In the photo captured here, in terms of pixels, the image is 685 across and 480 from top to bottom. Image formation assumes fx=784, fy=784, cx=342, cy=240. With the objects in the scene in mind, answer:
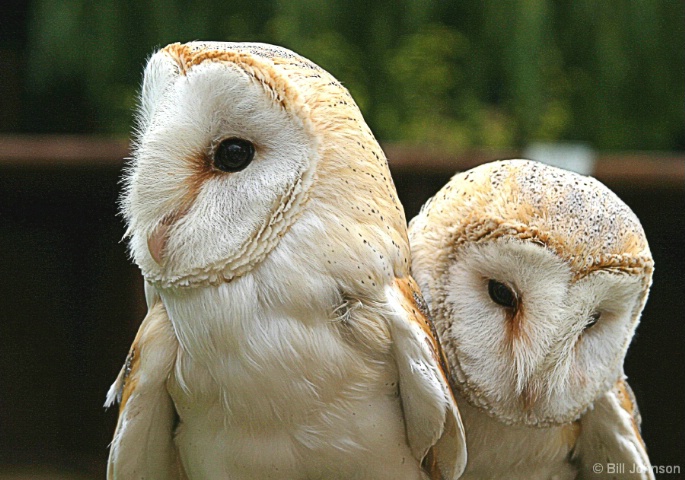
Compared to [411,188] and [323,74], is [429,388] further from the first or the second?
[411,188]

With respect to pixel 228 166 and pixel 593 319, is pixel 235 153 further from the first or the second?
pixel 593 319

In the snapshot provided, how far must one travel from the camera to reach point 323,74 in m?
0.96

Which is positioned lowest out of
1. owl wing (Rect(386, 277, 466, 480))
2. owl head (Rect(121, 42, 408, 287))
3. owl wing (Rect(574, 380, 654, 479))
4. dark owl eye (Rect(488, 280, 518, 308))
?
owl wing (Rect(574, 380, 654, 479))

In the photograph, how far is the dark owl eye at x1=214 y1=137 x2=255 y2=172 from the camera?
2.90 ft

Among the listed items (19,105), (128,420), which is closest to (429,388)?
(128,420)

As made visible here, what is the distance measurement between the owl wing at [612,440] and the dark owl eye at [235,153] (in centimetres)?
65

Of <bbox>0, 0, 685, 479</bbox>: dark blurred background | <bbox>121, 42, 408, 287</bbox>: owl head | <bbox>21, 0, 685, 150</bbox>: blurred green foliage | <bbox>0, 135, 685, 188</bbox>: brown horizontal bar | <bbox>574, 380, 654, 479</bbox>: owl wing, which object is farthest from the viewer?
<bbox>21, 0, 685, 150</bbox>: blurred green foliage

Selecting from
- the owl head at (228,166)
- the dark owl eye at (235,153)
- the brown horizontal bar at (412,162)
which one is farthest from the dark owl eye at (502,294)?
the brown horizontal bar at (412,162)

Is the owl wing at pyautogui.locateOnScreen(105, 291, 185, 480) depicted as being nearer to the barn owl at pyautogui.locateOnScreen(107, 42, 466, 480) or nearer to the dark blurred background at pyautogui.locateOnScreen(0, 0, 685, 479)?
the barn owl at pyautogui.locateOnScreen(107, 42, 466, 480)

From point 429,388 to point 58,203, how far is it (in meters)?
1.77

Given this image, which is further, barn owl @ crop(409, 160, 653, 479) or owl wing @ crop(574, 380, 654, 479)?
owl wing @ crop(574, 380, 654, 479)

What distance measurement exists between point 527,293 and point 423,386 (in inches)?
7.5

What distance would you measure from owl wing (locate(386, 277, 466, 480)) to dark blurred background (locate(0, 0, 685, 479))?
3.36ft

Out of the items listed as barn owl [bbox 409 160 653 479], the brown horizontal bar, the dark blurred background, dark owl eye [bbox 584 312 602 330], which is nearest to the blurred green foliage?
the dark blurred background
